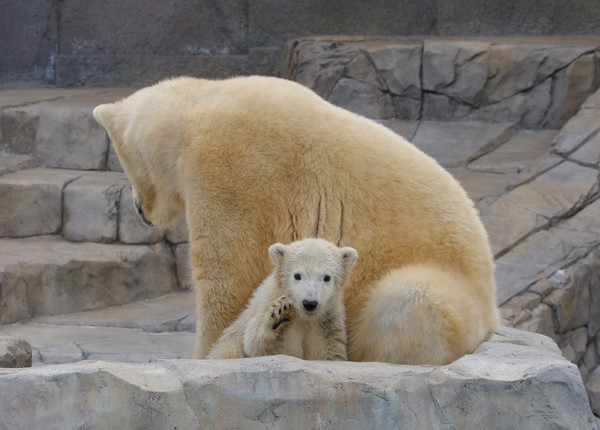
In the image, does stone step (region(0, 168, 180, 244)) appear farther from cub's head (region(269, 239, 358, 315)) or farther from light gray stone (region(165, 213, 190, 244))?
cub's head (region(269, 239, 358, 315))

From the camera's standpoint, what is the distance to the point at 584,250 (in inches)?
256

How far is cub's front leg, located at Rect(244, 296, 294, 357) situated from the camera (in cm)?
A: 303

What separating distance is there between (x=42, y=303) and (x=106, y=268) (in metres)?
0.52

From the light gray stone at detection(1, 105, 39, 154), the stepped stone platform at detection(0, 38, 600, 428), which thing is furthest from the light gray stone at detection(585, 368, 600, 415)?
the light gray stone at detection(1, 105, 39, 154)

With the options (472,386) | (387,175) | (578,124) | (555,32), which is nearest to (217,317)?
(387,175)

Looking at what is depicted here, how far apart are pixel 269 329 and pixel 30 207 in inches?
173

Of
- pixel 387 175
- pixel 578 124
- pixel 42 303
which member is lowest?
pixel 42 303

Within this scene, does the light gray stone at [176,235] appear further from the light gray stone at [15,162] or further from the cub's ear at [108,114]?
the cub's ear at [108,114]

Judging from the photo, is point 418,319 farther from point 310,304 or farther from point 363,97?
point 363,97

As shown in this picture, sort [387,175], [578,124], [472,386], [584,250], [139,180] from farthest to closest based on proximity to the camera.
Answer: [578,124], [584,250], [139,180], [387,175], [472,386]

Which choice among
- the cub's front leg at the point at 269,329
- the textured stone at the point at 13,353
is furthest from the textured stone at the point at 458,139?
the cub's front leg at the point at 269,329

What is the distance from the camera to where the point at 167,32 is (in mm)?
10195

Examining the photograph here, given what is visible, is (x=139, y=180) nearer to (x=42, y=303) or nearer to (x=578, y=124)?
(x=42, y=303)

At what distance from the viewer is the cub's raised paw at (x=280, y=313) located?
302 cm
